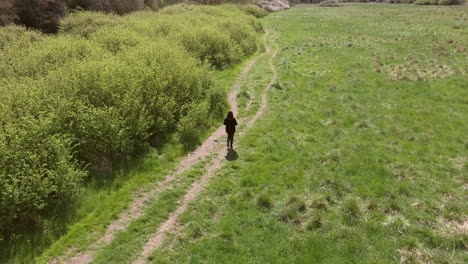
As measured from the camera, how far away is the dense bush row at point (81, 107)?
12.6m

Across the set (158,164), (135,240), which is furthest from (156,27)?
(135,240)

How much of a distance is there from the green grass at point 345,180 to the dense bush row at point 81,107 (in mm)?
5289

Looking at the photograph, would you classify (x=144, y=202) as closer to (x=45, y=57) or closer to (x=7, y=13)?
(x=45, y=57)

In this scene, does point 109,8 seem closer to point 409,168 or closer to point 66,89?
point 66,89

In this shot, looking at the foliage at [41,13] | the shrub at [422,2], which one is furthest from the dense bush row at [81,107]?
the shrub at [422,2]

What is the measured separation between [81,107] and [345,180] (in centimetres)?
1438

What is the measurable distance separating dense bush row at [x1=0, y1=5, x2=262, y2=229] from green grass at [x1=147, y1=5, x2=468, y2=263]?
529cm

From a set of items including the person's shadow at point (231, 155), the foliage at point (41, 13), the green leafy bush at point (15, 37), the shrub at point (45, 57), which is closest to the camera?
the person's shadow at point (231, 155)

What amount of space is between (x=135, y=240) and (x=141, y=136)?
7358 mm

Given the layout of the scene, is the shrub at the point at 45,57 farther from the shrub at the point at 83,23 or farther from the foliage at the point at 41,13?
the foliage at the point at 41,13

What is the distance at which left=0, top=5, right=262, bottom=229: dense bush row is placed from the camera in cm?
1262

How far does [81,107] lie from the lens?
53.1 ft

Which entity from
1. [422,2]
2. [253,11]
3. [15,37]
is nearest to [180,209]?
[15,37]

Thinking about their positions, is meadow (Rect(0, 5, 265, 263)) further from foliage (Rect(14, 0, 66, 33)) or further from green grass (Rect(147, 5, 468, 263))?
foliage (Rect(14, 0, 66, 33))
